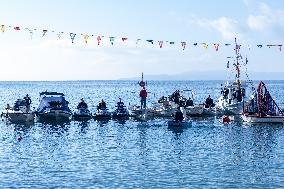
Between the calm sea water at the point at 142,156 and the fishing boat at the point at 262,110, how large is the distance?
2.29m

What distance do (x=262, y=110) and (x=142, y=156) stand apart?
88.7 feet

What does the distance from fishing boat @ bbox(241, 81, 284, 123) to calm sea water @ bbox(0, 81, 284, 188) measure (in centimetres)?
229

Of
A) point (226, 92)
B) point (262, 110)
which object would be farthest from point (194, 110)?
point (262, 110)

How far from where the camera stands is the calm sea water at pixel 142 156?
100.0 feet

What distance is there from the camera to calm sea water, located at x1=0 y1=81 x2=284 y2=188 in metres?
30.5

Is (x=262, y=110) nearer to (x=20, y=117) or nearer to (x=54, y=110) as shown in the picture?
(x=54, y=110)

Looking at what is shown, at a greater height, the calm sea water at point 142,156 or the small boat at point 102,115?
the small boat at point 102,115

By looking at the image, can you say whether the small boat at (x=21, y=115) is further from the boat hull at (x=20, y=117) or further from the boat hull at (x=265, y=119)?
the boat hull at (x=265, y=119)

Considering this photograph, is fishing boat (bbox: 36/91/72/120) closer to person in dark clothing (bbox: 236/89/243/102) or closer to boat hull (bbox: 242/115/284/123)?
boat hull (bbox: 242/115/284/123)

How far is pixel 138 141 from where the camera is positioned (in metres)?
47.5

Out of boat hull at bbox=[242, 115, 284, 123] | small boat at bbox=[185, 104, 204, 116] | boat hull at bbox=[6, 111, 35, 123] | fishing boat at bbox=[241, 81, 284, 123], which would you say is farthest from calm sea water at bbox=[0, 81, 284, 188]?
small boat at bbox=[185, 104, 204, 116]

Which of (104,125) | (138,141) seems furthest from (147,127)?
(138,141)

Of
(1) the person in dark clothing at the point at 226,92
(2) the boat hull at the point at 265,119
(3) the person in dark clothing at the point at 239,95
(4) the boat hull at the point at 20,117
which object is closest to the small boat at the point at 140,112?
(1) the person in dark clothing at the point at 226,92

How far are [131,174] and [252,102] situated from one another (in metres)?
34.2
